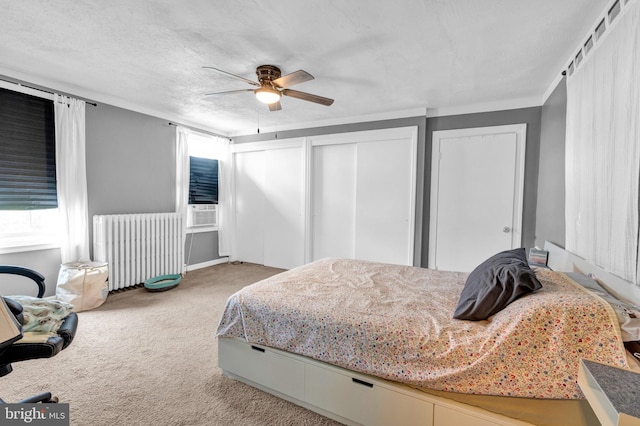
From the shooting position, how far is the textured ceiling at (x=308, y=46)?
1888 mm

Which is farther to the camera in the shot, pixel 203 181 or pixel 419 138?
pixel 203 181

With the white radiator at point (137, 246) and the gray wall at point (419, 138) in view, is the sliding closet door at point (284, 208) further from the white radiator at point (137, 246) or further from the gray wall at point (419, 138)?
the white radiator at point (137, 246)

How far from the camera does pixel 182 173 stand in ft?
14.7

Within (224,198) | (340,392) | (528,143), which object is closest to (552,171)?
(528,143)

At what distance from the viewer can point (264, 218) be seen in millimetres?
5234

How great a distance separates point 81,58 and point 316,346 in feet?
10.7

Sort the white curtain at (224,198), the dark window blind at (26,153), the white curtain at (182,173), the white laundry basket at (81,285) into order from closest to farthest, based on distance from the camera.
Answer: the dark window blind at (26,153) < the white laundry basket at (81,285) < the white curtain at (182,173) < the white curtain at (224,198)

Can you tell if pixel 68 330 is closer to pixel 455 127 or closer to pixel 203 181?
pixel 203 181

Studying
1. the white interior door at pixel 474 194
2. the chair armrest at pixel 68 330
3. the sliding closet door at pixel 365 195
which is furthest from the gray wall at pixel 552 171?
the chair armrest at pixel 68 330

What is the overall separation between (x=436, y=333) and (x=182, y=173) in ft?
14.2

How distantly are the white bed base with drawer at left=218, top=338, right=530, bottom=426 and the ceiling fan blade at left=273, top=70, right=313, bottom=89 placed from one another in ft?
6.62

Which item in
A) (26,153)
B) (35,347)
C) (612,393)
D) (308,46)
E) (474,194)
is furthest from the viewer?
(474,194)

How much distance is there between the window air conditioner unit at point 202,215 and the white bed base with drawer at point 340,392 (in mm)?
3360

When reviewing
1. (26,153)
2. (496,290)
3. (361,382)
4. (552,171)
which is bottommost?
(361,382)
